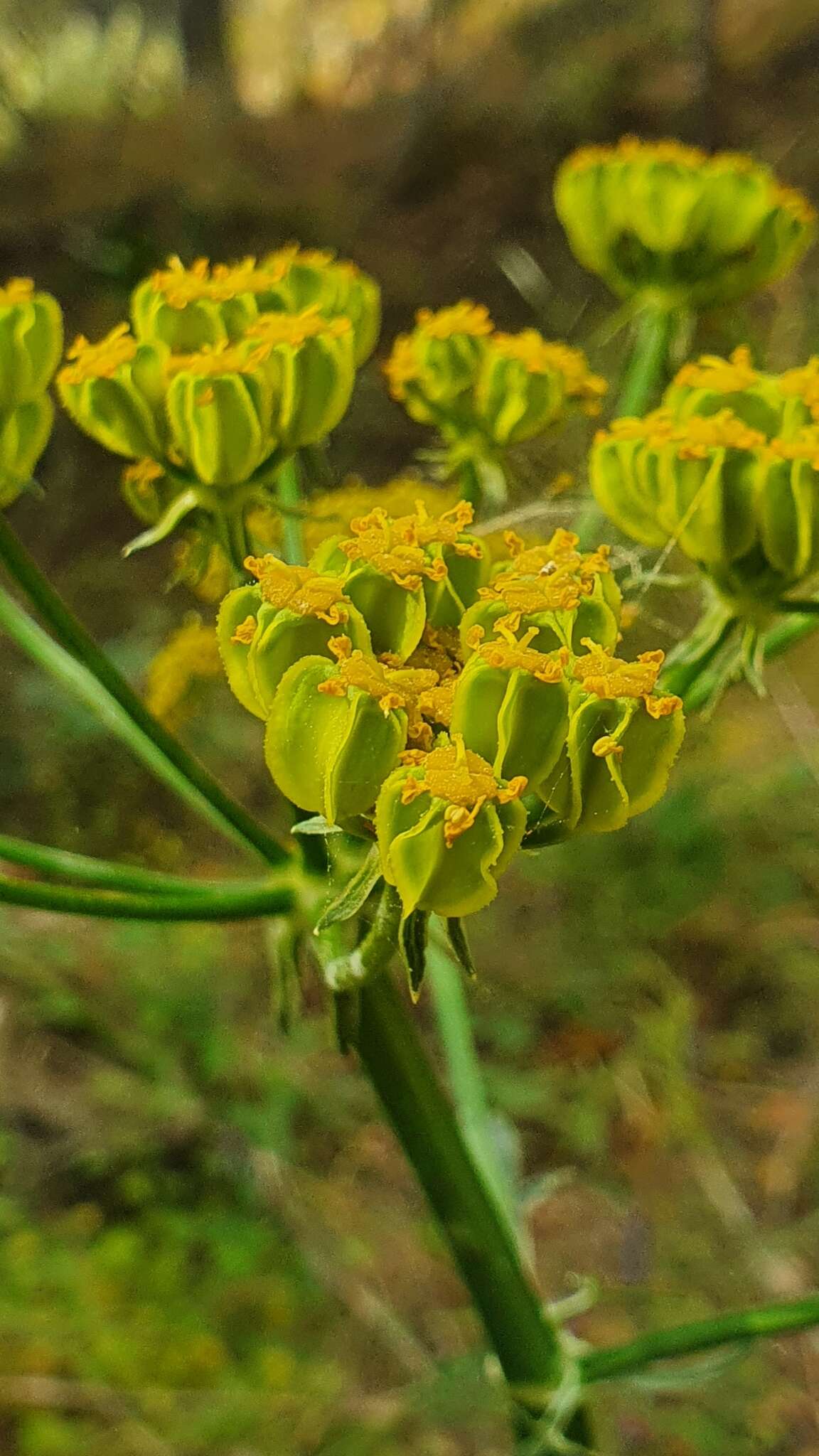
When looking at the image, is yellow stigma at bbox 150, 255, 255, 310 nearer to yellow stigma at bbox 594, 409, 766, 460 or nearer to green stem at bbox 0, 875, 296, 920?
yellow stigma at bbox 594, 409, 766, 460

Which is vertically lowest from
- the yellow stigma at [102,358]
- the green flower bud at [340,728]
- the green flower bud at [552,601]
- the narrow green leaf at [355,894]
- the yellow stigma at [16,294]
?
the narrow green leaf at [355,894]

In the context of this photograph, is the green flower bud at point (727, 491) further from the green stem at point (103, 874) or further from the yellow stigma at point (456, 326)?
the green stem at point (103, 874)

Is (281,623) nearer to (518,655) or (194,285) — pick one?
(518,655)

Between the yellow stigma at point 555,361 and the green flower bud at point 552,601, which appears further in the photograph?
the yellow stigma at point 555,361

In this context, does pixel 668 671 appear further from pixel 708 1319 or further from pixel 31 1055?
pixel 31 1055

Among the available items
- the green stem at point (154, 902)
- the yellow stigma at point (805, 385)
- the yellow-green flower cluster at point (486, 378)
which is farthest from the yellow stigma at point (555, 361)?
the green stem at point (154, 902)

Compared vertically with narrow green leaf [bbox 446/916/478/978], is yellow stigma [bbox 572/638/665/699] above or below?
above

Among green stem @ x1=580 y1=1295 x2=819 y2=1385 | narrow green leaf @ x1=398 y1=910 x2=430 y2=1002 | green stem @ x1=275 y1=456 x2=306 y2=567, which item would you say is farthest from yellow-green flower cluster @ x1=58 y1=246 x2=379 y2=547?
green stem @ x1=580 y1=1295 x2=819 y2=1385
